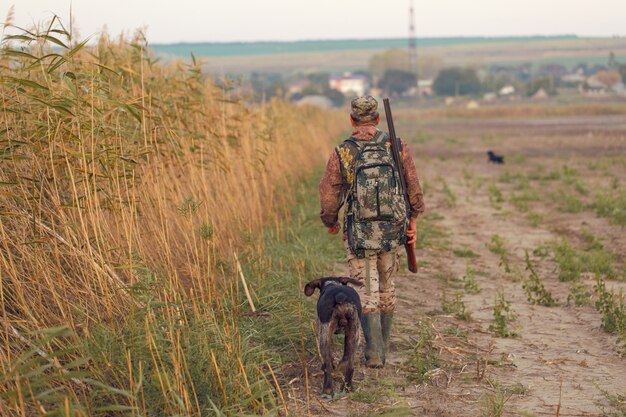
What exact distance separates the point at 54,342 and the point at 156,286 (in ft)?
2.78

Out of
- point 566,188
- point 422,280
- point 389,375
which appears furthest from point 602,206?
point 389,375

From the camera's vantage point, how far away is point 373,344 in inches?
241

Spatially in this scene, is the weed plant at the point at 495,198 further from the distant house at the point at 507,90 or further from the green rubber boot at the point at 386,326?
the distant house at the point at 507,90

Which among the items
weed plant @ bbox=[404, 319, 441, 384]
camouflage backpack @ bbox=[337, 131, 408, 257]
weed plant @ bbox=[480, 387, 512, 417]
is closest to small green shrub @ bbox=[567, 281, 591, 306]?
weed plant @ bbox=[404, 319, 441, 384]

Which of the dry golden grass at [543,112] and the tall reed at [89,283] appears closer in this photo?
the tall reed at [89,283]

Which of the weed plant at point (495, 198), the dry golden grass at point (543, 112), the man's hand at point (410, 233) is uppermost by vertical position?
the man's hand at point (410, 233)

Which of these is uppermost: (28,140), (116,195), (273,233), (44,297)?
(28,140)

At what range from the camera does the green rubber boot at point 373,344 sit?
6.13 meters

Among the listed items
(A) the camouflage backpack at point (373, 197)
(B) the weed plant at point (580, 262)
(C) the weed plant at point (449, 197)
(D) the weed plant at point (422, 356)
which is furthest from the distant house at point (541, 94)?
(A) the camouflage backpack at point (373, 197)

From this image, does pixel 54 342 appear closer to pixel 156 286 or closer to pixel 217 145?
pixel 156 286

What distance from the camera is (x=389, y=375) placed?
604cm

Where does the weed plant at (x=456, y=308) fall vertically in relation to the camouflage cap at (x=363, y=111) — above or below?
below

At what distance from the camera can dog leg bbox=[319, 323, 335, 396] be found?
5469mm

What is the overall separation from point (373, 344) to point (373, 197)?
3.28 feet
